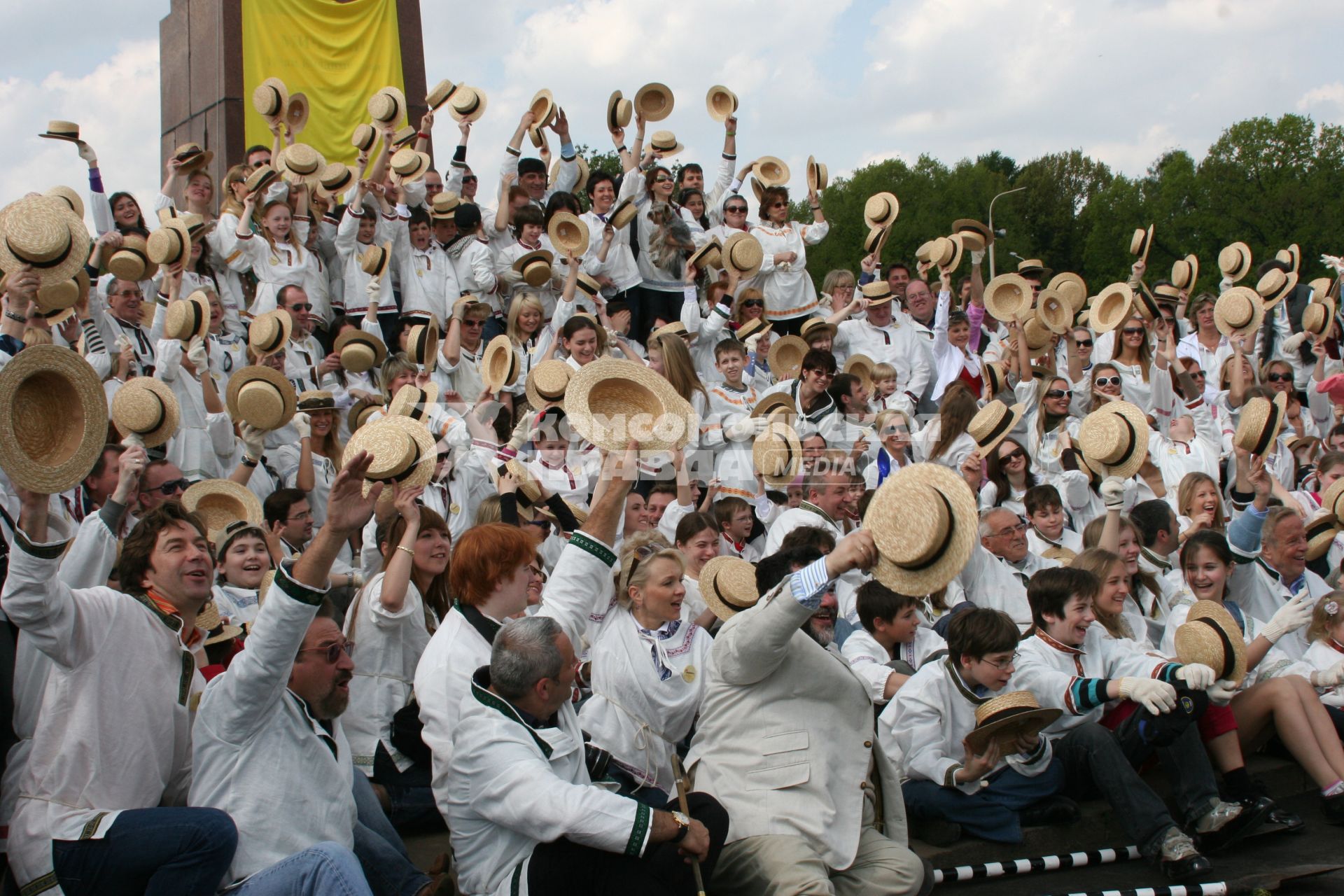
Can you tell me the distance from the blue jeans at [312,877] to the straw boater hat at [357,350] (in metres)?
6.72

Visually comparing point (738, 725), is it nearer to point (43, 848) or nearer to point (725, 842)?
point (725, 842)

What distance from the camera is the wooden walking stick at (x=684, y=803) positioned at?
4.11 metres

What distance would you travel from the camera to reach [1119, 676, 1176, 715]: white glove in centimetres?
551

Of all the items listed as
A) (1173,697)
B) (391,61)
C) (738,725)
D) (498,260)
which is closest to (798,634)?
(738,725)

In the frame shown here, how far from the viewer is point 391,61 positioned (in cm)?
1586

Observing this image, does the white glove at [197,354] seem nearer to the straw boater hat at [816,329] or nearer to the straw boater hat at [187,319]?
the straw boater hat at [187,319]

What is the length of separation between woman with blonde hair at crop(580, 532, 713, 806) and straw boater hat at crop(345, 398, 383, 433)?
157 inches

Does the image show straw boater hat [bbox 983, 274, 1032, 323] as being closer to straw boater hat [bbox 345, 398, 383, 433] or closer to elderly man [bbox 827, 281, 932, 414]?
elderly man [bbox 827, 281, 932, 414]

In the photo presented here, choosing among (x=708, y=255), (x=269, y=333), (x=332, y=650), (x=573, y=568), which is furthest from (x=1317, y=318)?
(x=332, y=650)

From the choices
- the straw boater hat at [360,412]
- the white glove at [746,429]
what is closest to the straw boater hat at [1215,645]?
the white glove at [746,429]

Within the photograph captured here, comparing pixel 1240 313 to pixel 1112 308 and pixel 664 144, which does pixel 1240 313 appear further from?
pixel 664 144

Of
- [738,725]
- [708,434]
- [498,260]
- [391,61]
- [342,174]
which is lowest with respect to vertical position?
[738,725]

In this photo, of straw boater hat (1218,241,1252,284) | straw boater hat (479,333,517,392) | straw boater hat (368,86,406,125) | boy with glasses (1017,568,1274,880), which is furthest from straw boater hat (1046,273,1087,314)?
boy with glasses (1017,568,1274,880)

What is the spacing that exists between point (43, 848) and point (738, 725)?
93.0 inches
